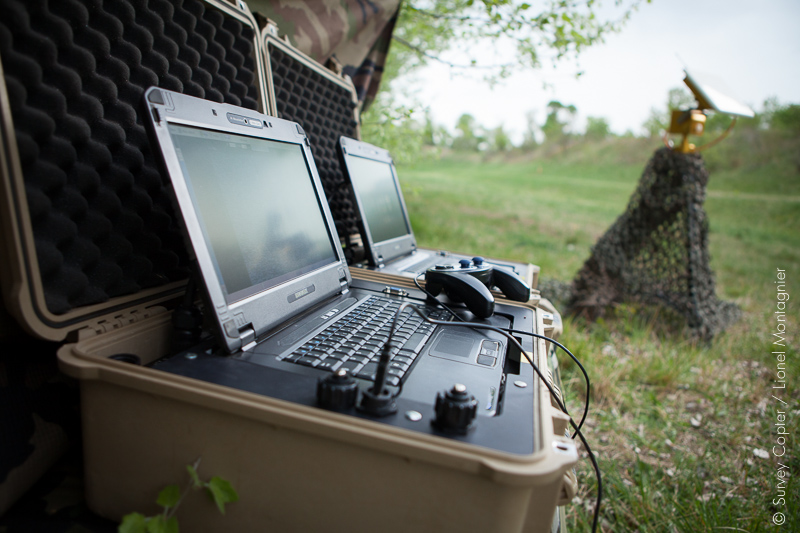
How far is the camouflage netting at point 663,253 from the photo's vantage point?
300cm

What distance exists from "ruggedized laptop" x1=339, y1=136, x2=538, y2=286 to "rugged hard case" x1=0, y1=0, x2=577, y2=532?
2.37 ft

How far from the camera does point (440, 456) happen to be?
0.51 metres

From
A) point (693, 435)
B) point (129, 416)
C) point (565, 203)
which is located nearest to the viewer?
point (129, 416)

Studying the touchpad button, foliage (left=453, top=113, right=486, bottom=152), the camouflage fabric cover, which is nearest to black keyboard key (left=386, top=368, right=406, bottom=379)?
the touchpad button

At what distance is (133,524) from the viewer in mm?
552

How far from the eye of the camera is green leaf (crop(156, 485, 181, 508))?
584 mm

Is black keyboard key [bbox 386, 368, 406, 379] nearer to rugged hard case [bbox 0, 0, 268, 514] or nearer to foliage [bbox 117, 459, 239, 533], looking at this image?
foliage [bbox 117, 459, 239, 533]

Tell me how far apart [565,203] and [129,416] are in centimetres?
976

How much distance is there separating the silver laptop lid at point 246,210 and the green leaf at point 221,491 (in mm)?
228

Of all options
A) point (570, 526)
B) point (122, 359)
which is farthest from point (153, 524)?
point (570, 526)

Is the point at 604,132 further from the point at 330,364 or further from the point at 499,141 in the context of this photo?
the point at 330,364

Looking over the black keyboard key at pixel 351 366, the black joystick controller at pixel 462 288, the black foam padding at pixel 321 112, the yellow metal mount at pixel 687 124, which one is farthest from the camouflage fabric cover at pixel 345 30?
the yellow metal mount at pixel 687 124

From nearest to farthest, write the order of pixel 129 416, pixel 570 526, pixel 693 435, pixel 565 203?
pixel 129 416 → pixel 570 526 → pixel 693 435 → pixel 565 203

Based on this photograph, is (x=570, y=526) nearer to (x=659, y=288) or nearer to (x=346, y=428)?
(x=346, y=428)
